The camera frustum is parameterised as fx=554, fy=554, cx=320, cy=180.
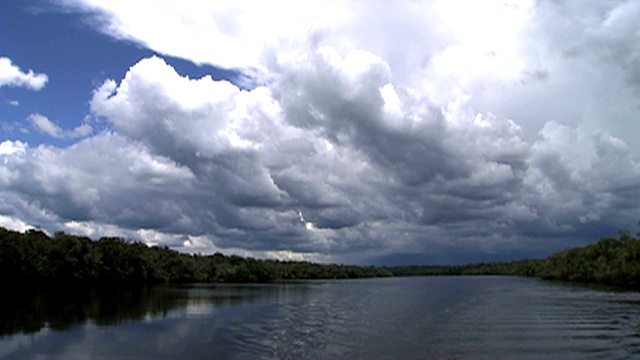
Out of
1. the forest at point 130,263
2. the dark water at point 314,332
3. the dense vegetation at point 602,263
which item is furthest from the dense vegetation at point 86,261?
the dense vegetation at point 602,263

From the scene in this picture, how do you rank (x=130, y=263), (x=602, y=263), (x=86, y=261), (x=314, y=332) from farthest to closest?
(x=602, y=263) < (x=130, y=263) < (x=86, y=261) < (x=314, y=332)

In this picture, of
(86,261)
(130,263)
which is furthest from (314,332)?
(130,263)

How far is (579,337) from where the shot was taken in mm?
36844

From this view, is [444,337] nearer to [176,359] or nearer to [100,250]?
[176,359]

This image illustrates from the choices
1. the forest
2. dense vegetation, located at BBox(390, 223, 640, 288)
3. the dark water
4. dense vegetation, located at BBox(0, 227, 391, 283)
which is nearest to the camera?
the dark water

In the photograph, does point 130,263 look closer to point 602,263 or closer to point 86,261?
point 86,261

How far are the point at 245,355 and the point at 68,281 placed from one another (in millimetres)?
83738

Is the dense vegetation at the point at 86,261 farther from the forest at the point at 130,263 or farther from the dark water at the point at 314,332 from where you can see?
the dark water at the point at 314,332

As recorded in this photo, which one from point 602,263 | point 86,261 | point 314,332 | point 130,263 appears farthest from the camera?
point 602,263

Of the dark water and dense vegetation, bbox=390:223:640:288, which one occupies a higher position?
dense vegetation, bbox=390:223:640:288

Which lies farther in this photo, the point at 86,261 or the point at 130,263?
the point at 130,263

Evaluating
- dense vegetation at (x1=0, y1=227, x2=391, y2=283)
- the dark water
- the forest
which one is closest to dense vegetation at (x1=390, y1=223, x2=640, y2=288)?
the forest

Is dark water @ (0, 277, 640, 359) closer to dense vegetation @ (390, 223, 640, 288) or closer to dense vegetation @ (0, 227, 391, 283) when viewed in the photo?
dense vegetation @ (0, 227, 391, 283)

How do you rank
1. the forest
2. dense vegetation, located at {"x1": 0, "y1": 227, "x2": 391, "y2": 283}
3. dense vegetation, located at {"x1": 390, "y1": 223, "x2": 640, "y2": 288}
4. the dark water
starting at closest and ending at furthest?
the dark water, dense vegetation, located at {"x1": 0, "y1": 227, "x2": 391, "y2": 283}, the forest, dense vegetation, located at {"x1": 390, "y1": 223, "x2": 640, "y2": 288}
